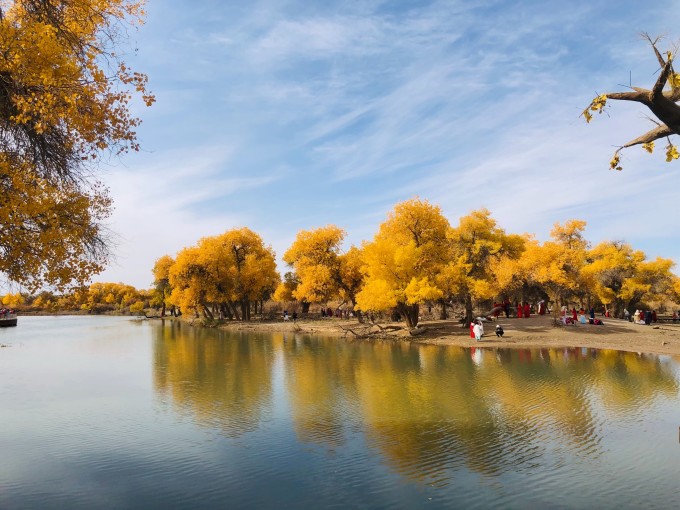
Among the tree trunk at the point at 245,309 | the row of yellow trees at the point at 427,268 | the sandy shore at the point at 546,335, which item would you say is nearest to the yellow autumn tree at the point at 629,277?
the row of yellow trees at the point at 427,268

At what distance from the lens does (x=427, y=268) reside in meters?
36.8

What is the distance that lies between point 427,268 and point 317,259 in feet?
63.2

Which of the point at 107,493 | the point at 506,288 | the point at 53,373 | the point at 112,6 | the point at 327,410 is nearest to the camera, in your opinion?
the point at 107,493

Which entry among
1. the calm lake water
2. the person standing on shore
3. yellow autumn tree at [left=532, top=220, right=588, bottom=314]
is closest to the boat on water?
the calm lake water

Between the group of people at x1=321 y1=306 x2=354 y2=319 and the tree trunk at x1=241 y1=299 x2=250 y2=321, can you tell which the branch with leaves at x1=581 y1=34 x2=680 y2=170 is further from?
the tree trunk at x1=241 y1=299 x2=250 y2=321

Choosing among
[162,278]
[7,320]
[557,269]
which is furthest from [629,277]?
[7,320]

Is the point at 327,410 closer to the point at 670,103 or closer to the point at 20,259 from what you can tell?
the point at 20,259

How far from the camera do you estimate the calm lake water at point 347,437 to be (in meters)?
8.60

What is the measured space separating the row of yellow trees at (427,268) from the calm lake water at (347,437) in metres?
13.8

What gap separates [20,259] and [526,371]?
20281 millimetres

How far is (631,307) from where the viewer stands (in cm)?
5228

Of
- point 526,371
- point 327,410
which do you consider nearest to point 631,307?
point 526,371

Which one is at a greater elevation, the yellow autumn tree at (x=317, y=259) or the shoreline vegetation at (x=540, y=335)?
the yellow autumn tree at (x=317, y=259)

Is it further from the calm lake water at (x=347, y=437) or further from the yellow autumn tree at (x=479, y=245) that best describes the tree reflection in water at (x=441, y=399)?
the yellow autumn tree at (x=479, y=245)
